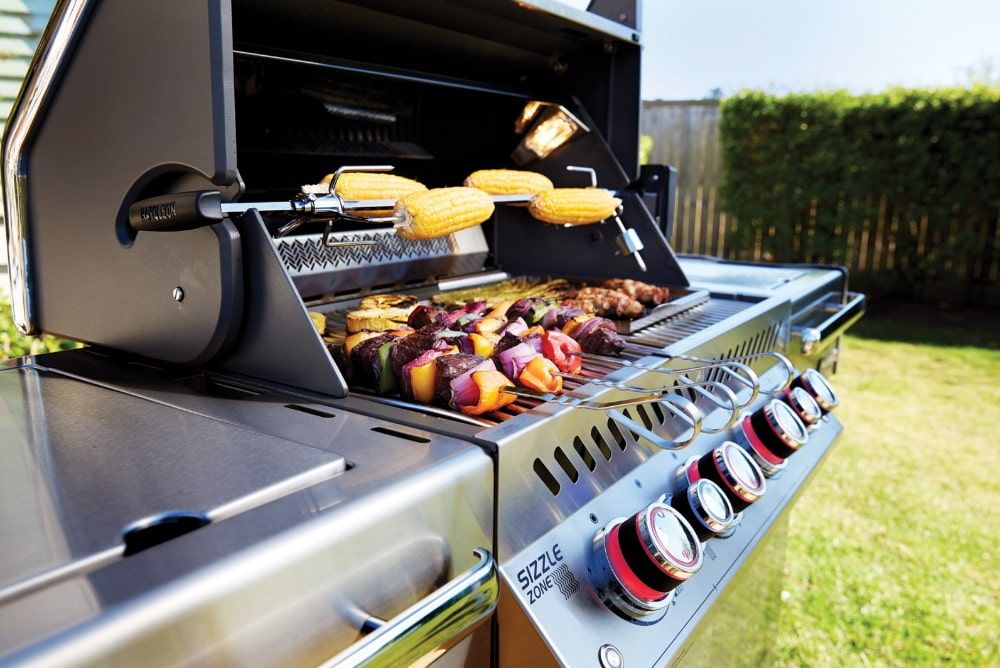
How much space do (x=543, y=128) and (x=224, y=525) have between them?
63.1 inches

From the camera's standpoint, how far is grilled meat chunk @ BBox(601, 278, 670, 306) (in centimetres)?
179

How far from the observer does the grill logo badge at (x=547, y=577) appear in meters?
0.87

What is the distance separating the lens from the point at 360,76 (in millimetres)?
1669

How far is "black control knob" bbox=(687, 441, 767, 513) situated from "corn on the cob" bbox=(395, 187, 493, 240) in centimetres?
65

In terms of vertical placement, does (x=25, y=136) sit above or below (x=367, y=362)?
above

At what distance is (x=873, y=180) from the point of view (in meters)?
7.46

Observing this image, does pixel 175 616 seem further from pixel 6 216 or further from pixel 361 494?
pixel 6 216

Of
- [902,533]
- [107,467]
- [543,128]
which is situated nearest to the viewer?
[107,467]

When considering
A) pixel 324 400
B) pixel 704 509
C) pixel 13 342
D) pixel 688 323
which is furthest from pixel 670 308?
pixel 13 342

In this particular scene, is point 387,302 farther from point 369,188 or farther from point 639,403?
point 639,403

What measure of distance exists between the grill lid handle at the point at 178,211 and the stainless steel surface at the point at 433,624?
582 mm

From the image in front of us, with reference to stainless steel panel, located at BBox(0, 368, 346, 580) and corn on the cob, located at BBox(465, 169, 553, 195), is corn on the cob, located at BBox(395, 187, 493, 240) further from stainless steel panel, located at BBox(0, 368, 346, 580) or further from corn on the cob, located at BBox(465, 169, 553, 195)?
stainless steel panel, located at BBox(0, 368, 346, 580)

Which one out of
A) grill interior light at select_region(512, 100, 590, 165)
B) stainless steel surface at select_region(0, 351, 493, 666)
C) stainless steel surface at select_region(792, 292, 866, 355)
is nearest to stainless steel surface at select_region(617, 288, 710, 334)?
stainless steel surface at select_region(792, 292, 866, 355)

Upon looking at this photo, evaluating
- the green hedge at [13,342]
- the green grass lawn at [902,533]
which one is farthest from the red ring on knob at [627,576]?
the green hedge at [13,342]
